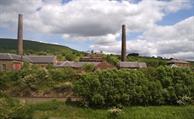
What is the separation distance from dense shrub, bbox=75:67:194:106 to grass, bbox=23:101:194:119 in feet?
4.69

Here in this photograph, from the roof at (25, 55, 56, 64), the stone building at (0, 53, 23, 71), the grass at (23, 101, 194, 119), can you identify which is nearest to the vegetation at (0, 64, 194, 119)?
the grass at (23, 101, 194, 119)

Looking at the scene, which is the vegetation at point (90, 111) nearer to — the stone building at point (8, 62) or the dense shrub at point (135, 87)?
the dense shrub at point (135, 87)

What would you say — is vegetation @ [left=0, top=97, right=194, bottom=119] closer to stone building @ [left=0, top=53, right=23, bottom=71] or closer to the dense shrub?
the dense shrub

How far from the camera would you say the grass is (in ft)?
125

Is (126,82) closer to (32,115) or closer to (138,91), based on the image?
(138,91)

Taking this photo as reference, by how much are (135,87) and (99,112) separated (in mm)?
5796

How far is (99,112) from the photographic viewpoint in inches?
1534

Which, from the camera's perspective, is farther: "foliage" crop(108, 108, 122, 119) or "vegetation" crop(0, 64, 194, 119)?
"vegetation" crop(0, 64, 194, 119)

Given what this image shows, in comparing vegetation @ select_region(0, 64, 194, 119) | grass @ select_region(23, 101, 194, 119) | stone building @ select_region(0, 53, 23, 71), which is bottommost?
grass @ select_region(23, 101, 194, 119)

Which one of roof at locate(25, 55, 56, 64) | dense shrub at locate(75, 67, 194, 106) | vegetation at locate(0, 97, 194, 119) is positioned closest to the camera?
vegetation at locate(0, 97, 194, 119)

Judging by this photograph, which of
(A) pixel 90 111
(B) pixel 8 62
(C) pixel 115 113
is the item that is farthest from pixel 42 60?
(C) pixel 115 113

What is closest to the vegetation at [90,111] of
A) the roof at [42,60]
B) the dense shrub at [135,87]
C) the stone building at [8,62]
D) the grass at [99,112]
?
the grass at [99,112]

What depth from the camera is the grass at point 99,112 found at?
38.1 m

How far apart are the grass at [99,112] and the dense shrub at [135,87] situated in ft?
4.69
